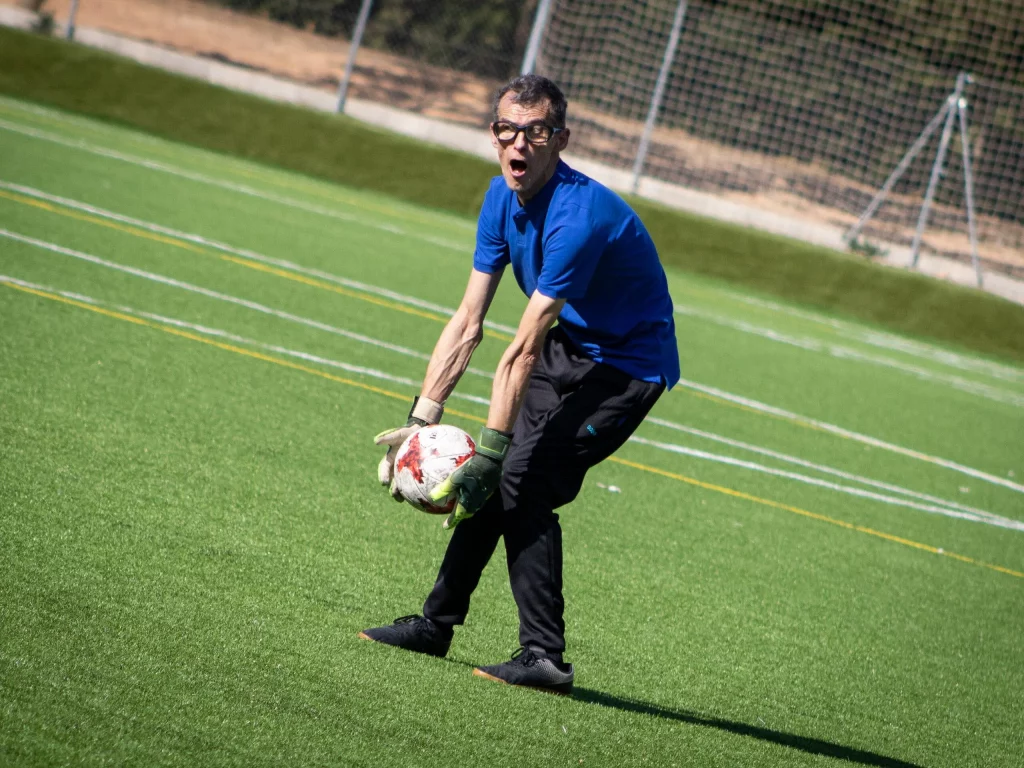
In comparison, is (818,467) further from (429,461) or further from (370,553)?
(429,461)

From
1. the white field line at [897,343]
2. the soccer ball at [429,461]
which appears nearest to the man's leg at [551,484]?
→ the soccer ball at [429,461]

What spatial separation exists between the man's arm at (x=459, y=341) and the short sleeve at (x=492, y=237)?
1.5 inches

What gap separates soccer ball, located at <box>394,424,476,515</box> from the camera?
4.32 meters

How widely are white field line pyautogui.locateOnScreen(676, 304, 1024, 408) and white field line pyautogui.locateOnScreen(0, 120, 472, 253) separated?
3.34m

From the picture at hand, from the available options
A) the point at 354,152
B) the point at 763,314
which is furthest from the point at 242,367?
the point at 354,152

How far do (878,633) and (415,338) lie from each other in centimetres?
531

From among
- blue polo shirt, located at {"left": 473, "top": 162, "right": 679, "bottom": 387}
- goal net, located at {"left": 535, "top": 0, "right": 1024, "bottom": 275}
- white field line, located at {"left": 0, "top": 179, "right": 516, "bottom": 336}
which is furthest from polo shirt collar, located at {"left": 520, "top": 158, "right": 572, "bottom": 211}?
goal net, located at {"left": 535, "top": 0, "right": 1024, "bottom": 275}

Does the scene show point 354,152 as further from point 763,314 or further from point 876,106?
point 876,106

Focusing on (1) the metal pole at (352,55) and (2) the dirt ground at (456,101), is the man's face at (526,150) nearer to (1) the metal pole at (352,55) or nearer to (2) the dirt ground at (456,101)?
(1) the metal pole at (352,55)

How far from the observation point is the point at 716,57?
22.5 meters

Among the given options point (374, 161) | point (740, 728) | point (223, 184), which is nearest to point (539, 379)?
point (740, 728)

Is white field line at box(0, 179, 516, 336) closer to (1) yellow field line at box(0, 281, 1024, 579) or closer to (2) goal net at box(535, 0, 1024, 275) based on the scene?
(1) yellow field line at box(0, 281, 1024, 579)

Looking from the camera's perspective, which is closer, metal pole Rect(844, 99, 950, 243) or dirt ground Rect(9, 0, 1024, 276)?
metal pole Rect(844, 99, 950, 243)

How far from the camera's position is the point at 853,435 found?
11016mm
